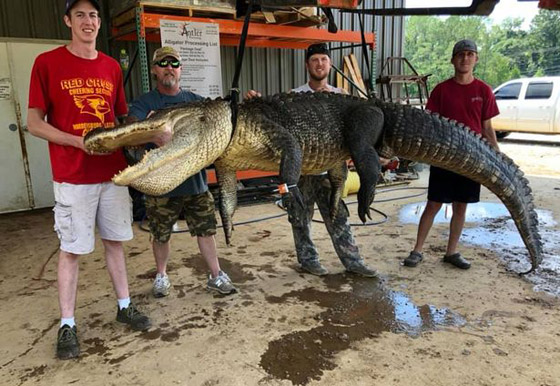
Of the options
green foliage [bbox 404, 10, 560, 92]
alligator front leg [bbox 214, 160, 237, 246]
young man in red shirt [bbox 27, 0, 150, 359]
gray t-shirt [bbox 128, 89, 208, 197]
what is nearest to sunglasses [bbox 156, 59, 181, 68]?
gray t-shirt [bbox 128, 89, 208, 197]

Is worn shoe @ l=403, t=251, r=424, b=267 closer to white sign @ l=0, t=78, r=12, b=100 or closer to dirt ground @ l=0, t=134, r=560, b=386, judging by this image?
dirt ground @ l=0, t=134, r=560, b=386

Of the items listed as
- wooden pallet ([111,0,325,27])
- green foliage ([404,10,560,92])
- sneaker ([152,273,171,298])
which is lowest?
sneaker ([152,273,171,298])

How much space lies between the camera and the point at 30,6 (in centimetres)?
562

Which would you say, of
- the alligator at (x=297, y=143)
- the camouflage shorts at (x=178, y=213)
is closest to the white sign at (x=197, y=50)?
the camouflage shorts at (x=178, y=213)

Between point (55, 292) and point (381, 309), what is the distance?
8.04 feet

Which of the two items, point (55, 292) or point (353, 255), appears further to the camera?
point (353, 255)

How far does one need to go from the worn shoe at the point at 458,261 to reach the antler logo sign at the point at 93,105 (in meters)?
2.96

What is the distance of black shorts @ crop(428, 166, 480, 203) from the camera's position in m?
3.53

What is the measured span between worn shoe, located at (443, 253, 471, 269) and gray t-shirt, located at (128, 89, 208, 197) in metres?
2.19

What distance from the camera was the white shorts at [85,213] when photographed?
2400mm

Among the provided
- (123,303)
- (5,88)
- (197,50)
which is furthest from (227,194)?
(5,88)

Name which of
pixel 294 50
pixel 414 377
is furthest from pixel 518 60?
pixel 414 377

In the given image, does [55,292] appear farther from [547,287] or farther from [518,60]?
[518,60]

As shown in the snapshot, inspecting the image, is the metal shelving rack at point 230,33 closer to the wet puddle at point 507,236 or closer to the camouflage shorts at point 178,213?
the camouflage shorts at point 178,213
